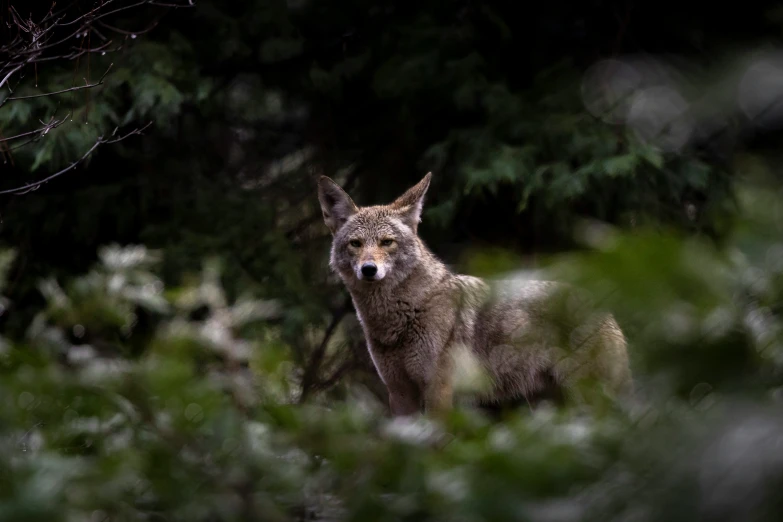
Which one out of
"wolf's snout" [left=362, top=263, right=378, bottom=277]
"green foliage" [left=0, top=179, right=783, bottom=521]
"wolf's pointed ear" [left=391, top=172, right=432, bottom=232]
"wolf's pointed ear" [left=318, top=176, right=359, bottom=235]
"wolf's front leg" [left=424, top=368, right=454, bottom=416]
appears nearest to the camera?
"green foliage" [left=0, top=179, right=783, bottom=521]

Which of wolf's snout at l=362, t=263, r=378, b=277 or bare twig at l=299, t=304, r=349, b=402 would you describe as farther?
bare twig at l=299, t=304, r=349, b=402

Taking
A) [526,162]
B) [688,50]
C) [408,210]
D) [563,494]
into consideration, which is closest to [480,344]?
[408,210]

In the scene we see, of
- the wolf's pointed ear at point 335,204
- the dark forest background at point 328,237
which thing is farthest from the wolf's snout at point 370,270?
the dark forest background at point 328,237

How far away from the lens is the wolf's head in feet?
20.5

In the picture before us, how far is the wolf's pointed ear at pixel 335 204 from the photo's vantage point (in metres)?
6.71

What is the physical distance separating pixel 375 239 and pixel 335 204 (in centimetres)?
62

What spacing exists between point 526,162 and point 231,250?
120 inches

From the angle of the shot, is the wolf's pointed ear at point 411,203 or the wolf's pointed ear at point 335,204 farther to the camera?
the wolf's pointed ear at point 335,204

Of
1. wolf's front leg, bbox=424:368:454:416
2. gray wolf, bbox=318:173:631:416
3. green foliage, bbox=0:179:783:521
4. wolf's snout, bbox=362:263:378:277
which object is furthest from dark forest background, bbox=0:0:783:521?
wolf's snout, bbox=362:263:378:277

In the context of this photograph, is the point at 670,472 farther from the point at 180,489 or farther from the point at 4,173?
the point at 4,173

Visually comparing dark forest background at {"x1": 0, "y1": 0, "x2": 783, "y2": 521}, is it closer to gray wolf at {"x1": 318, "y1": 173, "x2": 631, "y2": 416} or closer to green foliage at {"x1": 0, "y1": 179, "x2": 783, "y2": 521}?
green foliage at {"x1": 0, "y1": 179, "x2": 783, "y2": 521}

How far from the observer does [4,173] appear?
29.4 ft

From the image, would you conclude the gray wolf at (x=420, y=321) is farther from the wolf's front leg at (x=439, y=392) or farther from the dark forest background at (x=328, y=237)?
the dark forest background at (x=328, y=237)

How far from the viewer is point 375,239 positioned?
6379 mm
